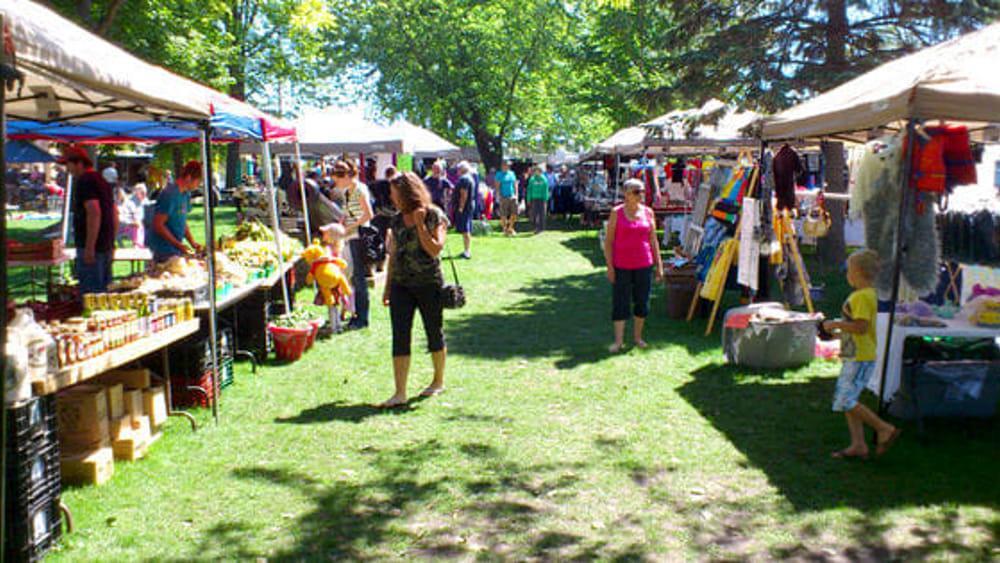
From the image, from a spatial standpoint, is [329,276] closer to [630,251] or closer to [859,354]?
[630,251]

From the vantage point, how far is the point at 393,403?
704 cm

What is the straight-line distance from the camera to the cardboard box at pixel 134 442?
5.64 m

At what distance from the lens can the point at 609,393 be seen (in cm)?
743

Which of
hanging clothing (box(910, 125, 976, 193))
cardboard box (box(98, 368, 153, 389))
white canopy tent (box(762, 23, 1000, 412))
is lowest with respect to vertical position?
cardboard box (box(98, 368, 153, 389))

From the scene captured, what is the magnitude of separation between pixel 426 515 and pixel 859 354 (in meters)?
2.91

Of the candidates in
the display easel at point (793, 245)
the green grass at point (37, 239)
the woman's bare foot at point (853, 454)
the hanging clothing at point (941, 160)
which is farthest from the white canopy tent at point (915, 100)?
the green grass at point (37, 239)

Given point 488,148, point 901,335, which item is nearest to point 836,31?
point 901,335

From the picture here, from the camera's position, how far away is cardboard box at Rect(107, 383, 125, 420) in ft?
18.5

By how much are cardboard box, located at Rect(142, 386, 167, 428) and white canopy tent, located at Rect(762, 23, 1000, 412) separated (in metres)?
5.20

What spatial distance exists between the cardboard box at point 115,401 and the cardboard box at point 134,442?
13 cm

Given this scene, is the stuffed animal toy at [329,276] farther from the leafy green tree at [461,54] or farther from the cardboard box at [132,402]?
the leafy green tree at [461,54]

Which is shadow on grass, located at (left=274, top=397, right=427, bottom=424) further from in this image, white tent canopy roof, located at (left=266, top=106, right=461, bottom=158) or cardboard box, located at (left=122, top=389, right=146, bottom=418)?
white tent canopy roof, located at (left=266, top=106, right=461, bottom=158)

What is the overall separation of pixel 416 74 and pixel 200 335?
3117cm

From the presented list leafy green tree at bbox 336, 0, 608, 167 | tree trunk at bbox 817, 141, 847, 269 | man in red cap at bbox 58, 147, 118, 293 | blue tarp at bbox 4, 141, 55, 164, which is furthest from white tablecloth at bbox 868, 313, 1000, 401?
leafy green tree at bbox 336, 0, 608, 167
